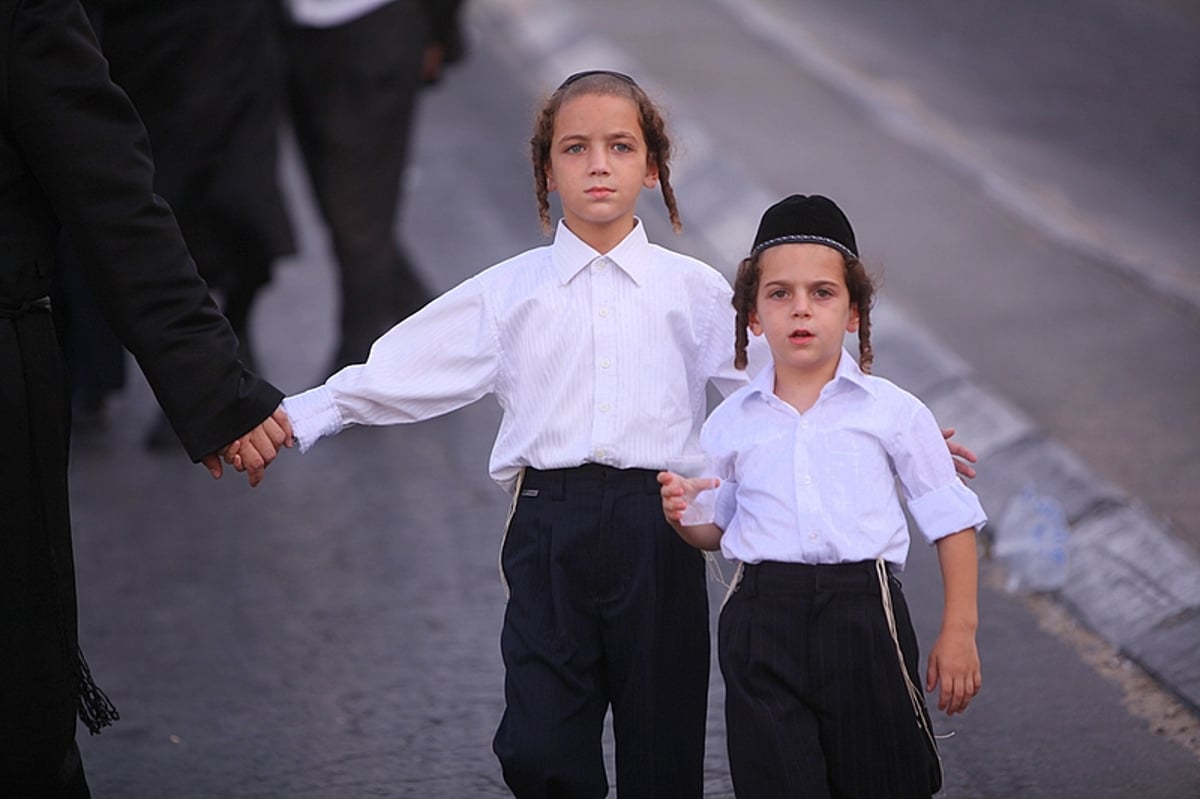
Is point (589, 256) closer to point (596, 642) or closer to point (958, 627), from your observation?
point (596, 642)

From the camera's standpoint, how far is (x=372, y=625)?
5.38 metres

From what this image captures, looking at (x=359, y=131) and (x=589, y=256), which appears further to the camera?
(x=359, y=131)

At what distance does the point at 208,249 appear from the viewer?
22.3 ft

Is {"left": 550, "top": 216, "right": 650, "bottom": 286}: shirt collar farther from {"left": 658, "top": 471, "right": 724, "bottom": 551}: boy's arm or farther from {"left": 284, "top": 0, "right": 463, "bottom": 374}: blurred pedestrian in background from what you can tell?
{"left": 284, "top": 0, "right": 463, "bottom": 374}: blurred pedestrian in background

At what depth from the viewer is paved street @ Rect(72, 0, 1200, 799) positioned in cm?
444

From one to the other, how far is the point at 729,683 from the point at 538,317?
29.4 inches

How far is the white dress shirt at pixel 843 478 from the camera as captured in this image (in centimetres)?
331

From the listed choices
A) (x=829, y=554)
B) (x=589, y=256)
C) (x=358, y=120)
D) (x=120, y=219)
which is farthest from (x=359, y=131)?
(x=829, y=554)

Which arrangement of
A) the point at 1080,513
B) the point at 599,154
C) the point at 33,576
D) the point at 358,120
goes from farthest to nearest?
1. the point at 358,120
2. the point at 1080,513
3. the point at 599,154
4. the point at 33,576

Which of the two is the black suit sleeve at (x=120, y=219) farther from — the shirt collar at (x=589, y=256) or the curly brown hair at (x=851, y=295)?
the curly brown hair at (x=851, y=295)

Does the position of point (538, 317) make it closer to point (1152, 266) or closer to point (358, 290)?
point (358, 290)

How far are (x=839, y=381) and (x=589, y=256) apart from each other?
54cm

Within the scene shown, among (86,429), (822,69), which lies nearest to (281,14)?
(86,429)

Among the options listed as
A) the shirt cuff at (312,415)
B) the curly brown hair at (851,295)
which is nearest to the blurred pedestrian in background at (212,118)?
the shirt cuff at (312,415)
